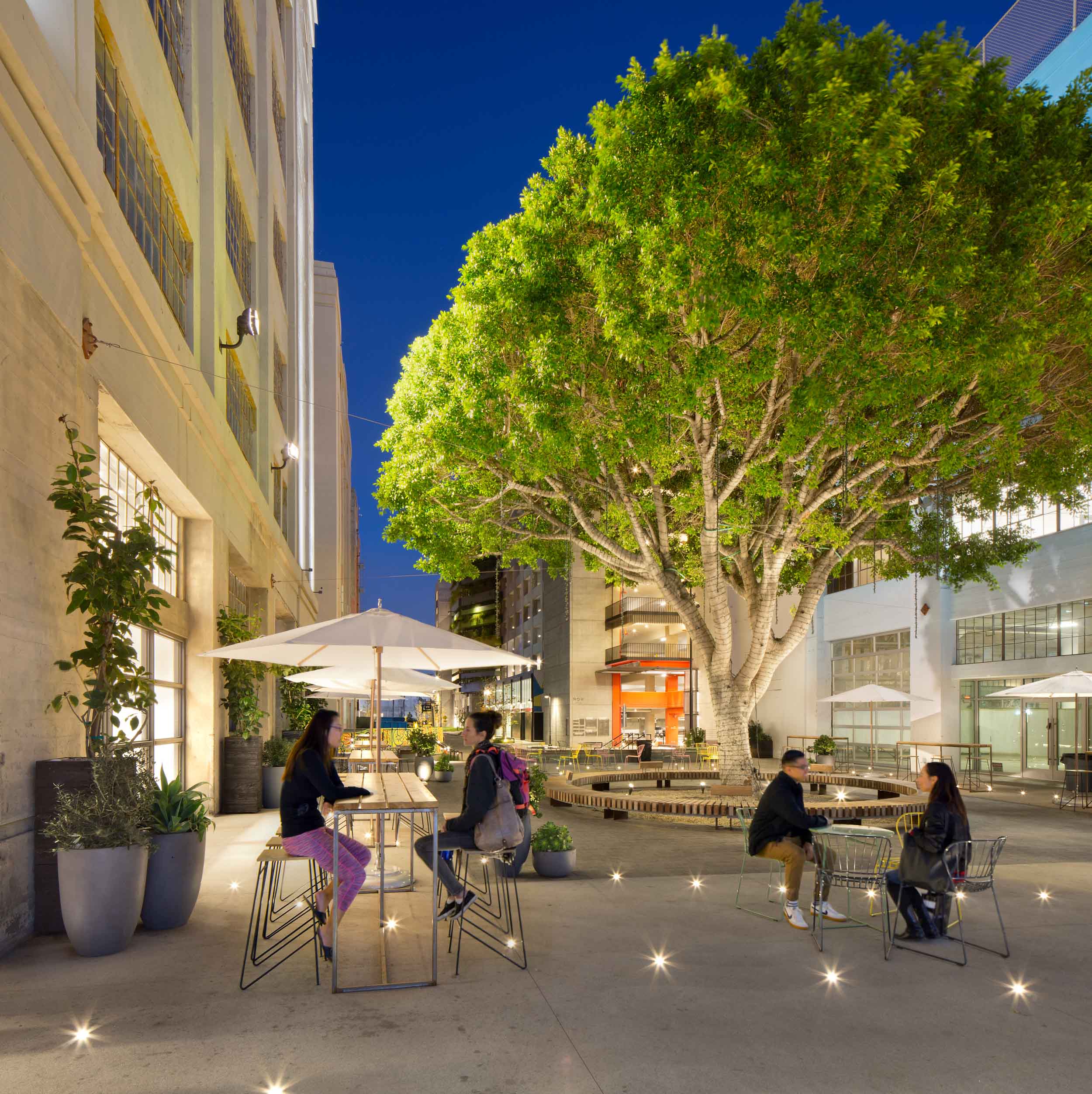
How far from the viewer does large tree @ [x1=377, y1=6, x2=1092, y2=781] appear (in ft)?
40.0

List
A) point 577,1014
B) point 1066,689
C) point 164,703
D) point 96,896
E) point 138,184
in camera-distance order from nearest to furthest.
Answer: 1. point 577,1014
2. point 96,896
3. point 138,184
4. point 164,703
5. point 1066,689

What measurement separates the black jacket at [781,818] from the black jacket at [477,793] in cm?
245

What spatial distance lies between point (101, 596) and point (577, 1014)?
4819 mm

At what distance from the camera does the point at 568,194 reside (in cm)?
1494

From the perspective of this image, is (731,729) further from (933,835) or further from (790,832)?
(933,835)

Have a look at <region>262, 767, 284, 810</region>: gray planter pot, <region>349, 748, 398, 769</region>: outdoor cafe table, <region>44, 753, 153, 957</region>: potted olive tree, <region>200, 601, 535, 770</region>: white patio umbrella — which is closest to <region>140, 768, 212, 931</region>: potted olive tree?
<region>44, 753, 153, 957</region>: potted olive tree

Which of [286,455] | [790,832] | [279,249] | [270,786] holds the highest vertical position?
[279,249]

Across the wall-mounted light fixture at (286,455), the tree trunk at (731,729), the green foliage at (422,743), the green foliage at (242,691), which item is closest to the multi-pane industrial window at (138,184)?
the green foliage at (242,691)

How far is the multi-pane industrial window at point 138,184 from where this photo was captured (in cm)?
991

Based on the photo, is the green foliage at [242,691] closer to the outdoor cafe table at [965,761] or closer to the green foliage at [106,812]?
the green foliage at [106,812]

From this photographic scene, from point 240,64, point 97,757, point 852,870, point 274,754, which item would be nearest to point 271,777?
point 274,754

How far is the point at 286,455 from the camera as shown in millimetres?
25578

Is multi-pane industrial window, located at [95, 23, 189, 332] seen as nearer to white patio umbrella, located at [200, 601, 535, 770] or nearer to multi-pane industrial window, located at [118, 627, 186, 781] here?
multi-pane industrial window, located at [118, 627, 186, 781]

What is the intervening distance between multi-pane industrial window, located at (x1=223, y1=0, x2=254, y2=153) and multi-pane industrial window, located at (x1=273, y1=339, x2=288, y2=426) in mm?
5356
